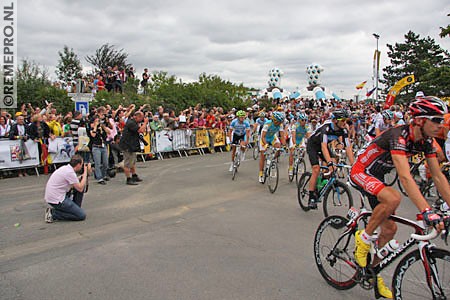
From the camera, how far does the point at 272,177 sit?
29.8ft

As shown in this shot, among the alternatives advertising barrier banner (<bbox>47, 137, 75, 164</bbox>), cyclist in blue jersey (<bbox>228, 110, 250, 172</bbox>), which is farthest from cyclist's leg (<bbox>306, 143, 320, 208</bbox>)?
advertising barrier banner (<bbox>47, 137, 75, 164</bbox>)

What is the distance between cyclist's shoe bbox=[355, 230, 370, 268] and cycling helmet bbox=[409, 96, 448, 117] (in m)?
1.24

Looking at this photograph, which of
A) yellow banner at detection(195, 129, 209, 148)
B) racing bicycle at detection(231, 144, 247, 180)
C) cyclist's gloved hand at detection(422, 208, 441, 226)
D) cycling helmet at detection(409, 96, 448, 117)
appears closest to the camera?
cyclist's gloved hand at detection(422, 208, 441, 226)

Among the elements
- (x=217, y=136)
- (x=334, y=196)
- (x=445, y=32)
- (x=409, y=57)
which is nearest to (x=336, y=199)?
(x=334, y=196)

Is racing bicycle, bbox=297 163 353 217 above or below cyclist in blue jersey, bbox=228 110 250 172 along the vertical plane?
below

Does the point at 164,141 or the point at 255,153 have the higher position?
the point at 164,141

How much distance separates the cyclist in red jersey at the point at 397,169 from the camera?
3131 mm

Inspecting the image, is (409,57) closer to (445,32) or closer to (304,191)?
(445,32)

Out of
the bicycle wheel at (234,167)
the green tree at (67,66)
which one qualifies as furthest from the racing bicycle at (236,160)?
the green tree at (67,66)

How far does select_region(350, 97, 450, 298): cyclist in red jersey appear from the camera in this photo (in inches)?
123

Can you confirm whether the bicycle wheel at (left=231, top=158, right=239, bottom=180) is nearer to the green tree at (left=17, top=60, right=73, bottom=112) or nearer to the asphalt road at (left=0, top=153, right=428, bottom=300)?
the asphalt road at (left=0, top=153, right=428, bottom=300)

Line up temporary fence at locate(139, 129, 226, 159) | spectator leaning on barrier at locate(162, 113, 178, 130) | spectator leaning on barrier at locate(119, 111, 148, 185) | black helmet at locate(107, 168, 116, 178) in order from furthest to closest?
spectator leaning on barrier at locate(162, 113, 178, 130) < temporary fence at locate(139, 129, 226, 159) < black helmet at locate(107, 168, 116, 178) < spectator leaning on barrier at locate(119, 111, 148, 185)

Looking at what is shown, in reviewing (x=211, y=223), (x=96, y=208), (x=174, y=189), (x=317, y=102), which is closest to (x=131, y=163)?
(x=174, y=189)

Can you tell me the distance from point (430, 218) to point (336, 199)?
3.98 metres
